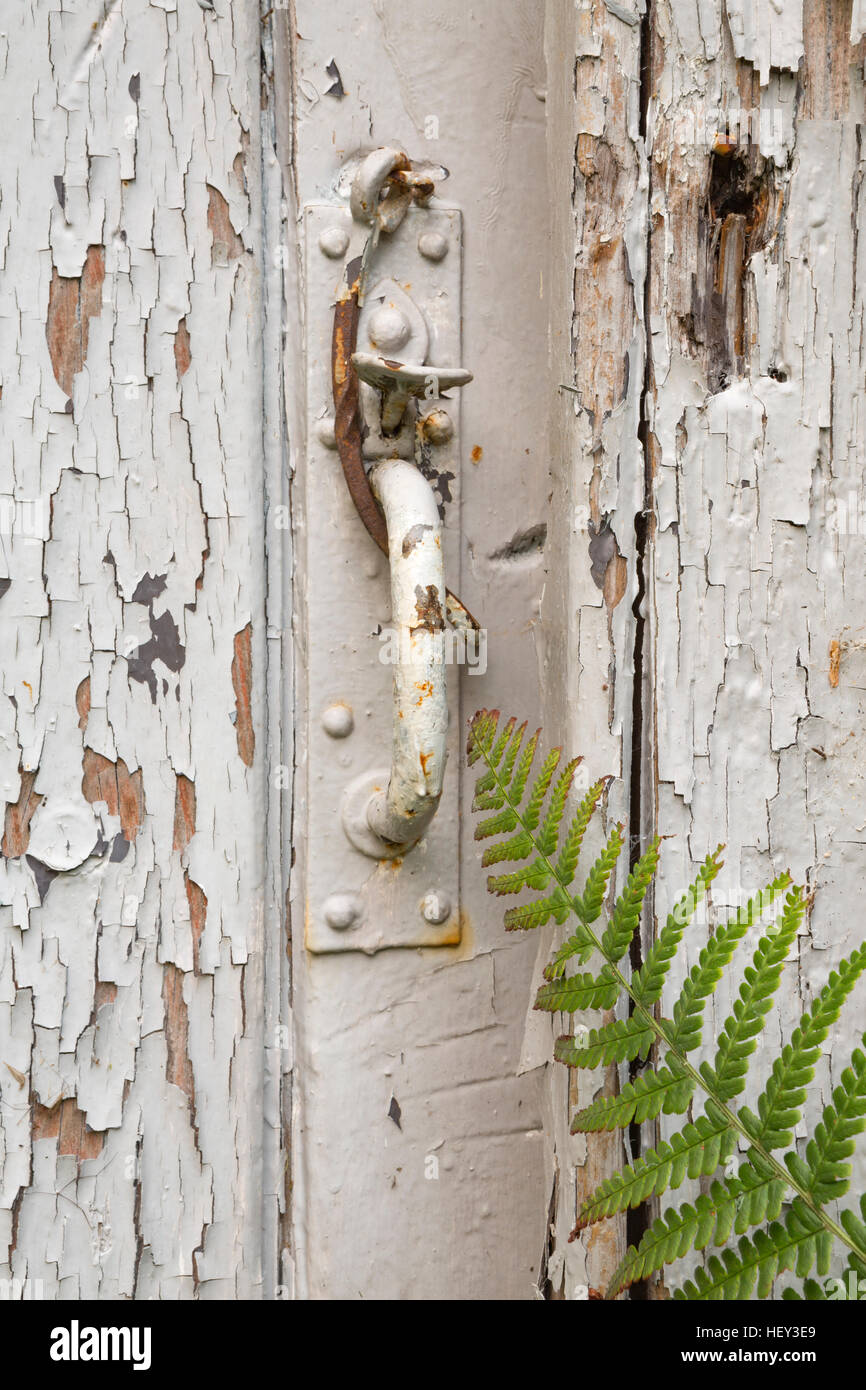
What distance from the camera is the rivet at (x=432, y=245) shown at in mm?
728

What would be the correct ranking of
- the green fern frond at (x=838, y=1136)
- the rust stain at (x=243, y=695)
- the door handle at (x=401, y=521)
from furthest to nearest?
1. the rust stain at (x=243, y=695)
2. the door handle at (x=401, y=521)
3. the green fern frond at (x=838, y=1136)

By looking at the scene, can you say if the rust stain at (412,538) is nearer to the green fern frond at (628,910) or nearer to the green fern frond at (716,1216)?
the green fern frond at (628,910)

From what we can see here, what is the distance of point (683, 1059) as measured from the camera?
22.9 inches

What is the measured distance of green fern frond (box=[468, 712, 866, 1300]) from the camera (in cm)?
53

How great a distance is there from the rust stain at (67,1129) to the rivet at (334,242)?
58cm

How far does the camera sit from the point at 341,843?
2.39 ft

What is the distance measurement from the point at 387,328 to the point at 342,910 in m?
0.38

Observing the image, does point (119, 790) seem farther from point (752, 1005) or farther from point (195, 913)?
point (752, 1005)

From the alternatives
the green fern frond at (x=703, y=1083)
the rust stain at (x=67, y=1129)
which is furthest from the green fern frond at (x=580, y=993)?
the rust stain at (x=67, y=1129)

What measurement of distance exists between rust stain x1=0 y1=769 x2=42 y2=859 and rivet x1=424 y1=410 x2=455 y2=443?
1.11ft

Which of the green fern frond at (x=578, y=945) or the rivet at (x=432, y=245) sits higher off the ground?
the rivet at (x=432, y=245)

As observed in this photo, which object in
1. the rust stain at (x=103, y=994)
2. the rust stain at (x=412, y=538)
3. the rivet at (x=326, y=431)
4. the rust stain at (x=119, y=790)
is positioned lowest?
the rust stain at (x=103, y=994)

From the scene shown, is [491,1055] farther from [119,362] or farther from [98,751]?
[119,362]

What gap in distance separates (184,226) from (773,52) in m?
0.38
